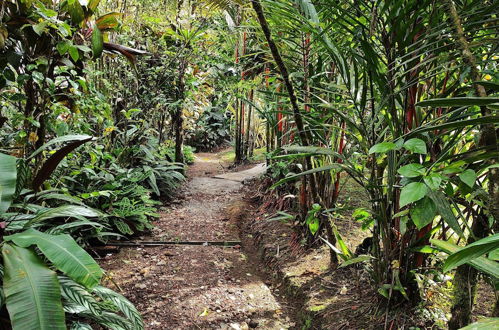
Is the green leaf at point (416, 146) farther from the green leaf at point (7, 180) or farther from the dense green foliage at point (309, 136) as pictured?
the green leaf at point (7, 180)

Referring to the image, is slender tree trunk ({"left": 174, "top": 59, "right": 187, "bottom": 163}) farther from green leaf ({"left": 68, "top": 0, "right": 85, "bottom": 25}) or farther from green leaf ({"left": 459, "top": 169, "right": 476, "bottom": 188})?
green leaf ({"left": 459, "top": 169, "right": 476, "bottom": 188})

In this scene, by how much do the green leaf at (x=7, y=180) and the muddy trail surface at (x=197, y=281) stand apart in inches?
36.9

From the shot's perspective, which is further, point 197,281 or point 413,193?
point 197,281

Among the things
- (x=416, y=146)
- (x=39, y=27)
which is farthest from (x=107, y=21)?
(x=416, y=146)

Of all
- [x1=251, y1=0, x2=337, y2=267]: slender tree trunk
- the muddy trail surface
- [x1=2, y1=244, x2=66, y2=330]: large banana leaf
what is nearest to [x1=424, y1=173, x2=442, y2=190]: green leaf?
[x1=251, y1=0, x2=337, y2=267]: slender tree trunk

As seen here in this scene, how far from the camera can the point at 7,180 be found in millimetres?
1265

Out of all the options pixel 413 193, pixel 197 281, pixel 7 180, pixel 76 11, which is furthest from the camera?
pixel 197 281

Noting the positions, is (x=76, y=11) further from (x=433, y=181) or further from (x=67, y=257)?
(x=433, y=181)

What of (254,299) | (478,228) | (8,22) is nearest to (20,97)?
(8,22)

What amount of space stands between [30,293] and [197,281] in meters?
1.43

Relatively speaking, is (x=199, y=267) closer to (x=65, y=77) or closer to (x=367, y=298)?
(x=367, y=298)

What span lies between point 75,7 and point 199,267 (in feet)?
6.15

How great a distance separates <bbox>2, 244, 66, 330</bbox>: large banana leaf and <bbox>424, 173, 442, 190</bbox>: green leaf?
42.5 inches

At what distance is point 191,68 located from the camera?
4562 millimetres
